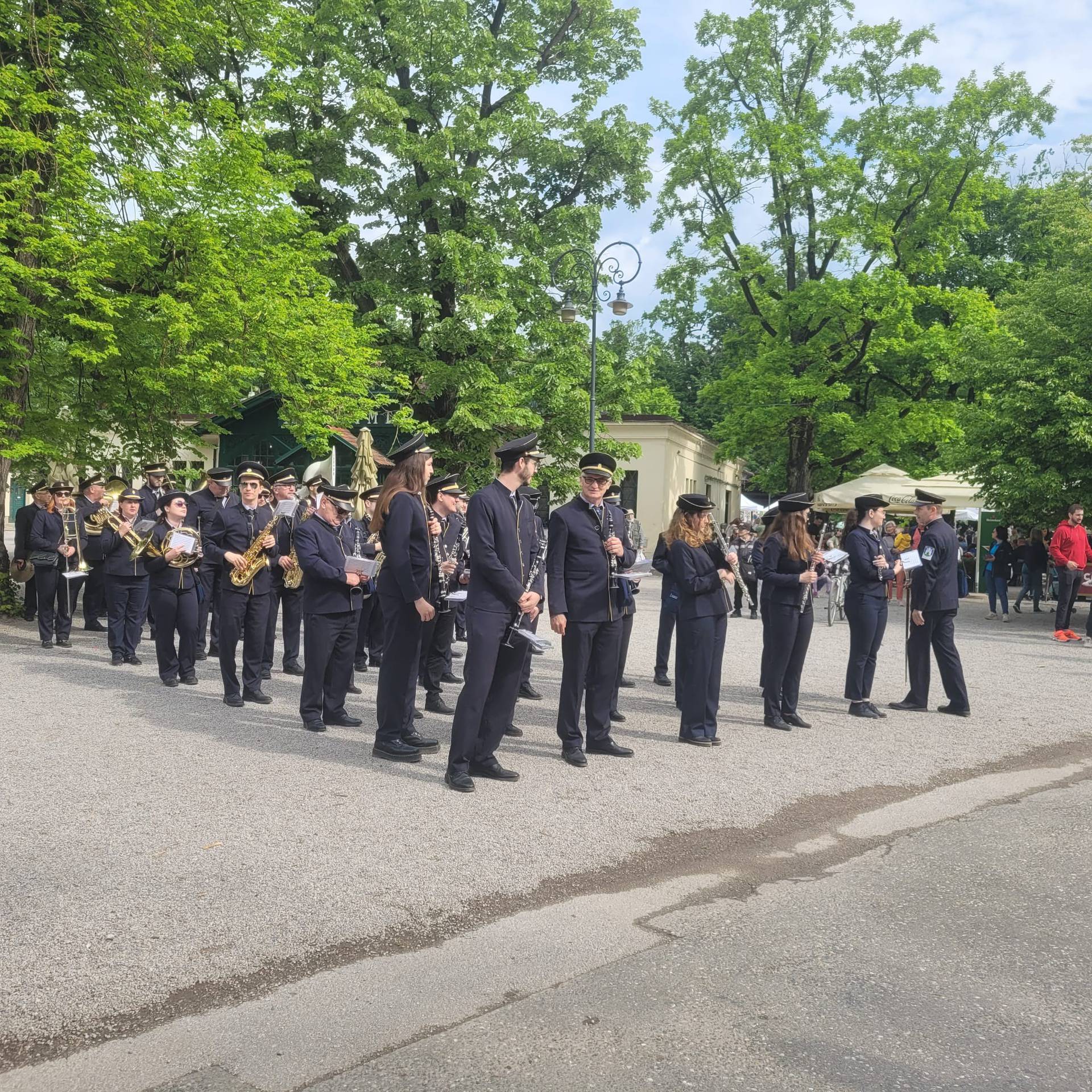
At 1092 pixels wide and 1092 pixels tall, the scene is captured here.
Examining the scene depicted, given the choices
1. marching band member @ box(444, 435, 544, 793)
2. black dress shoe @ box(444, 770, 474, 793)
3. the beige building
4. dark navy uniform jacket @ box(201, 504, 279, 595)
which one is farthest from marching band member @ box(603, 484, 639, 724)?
the beige building

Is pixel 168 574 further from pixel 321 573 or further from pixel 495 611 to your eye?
pixel 495 611

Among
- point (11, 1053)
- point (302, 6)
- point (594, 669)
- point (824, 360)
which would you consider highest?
point (302, 6)

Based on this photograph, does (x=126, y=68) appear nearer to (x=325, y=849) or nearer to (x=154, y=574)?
(x=154, y=574)

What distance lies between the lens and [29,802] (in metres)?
5.92

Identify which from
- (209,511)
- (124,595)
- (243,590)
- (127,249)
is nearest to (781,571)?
(243,590)

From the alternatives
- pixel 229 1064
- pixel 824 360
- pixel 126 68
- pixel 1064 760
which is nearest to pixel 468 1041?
pixel 229 1064

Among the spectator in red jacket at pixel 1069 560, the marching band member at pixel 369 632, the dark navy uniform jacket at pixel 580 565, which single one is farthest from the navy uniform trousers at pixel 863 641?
the spectator in red jacket at pixel 1069 560

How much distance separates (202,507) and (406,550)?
4816 millimetres

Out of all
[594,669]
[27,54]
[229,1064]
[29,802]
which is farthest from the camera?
[27,54]

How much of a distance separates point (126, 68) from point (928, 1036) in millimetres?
16060

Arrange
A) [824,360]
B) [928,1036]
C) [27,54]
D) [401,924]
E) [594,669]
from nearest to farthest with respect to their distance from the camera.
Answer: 1. [928,1036]
2. [401,924]
3. [594,669]
4. [27,54]
5. [824,360]

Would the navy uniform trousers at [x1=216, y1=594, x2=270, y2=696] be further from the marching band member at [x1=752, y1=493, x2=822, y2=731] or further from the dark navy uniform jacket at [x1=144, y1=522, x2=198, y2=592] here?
the marching band member at [x1=752, y1=493, x2=822, y2=731]

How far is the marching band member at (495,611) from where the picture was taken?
647 centimetres

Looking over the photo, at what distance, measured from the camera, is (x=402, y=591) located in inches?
274
